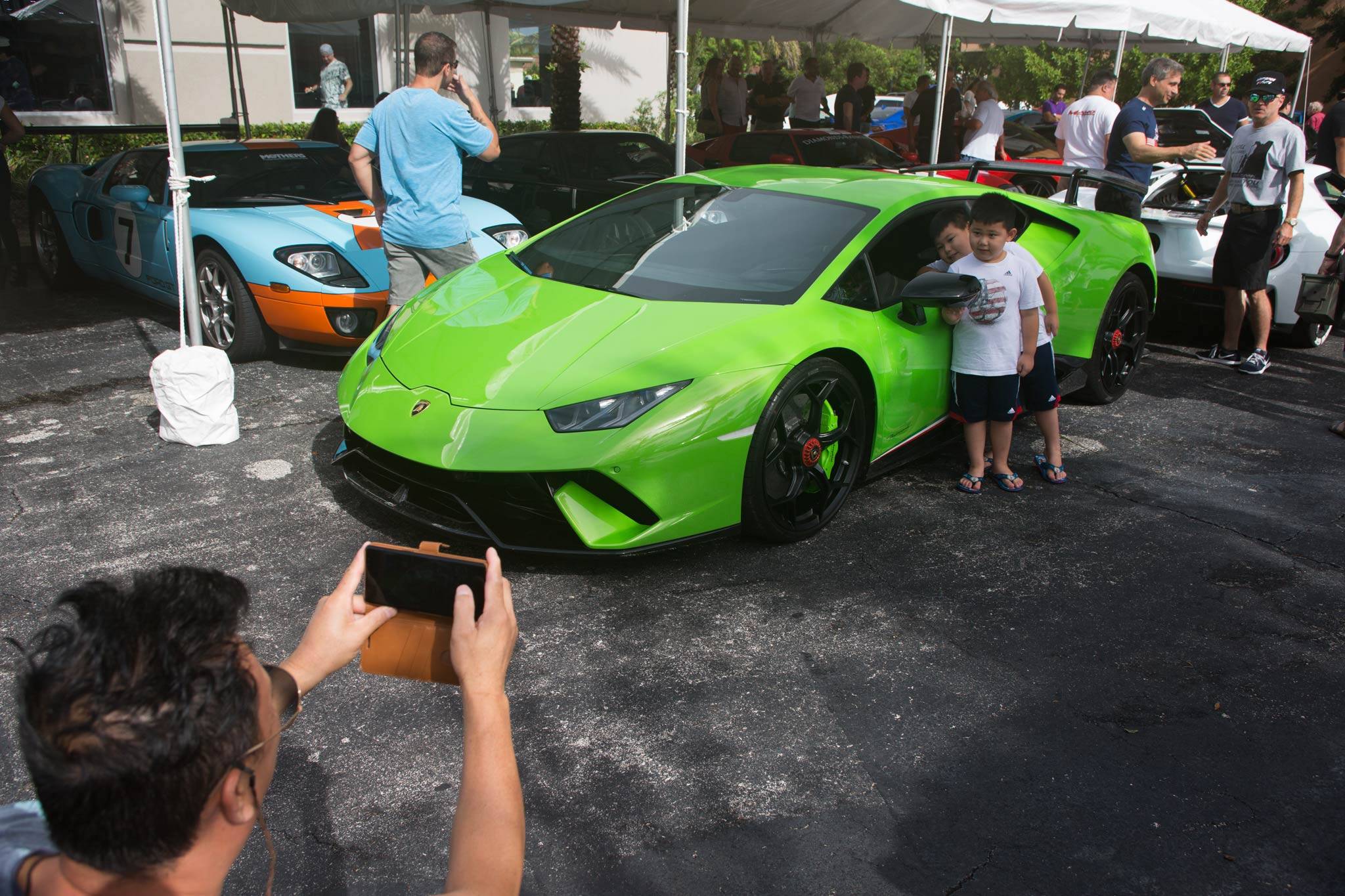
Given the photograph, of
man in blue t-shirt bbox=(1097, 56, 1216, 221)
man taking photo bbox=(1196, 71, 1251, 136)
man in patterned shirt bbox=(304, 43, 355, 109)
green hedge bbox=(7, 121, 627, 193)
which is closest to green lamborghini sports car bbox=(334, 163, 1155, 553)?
man in blue t-shirt bbox=(1097, 56, 1216, 221)

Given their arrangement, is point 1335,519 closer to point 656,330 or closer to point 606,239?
point 656,330

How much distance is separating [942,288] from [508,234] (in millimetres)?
3293

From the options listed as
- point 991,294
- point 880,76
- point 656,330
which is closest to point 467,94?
point 656,330

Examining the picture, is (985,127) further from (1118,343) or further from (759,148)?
(1118,343)

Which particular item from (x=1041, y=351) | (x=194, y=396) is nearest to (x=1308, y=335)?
(x=1041, y=351)

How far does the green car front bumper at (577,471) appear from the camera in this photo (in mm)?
3441


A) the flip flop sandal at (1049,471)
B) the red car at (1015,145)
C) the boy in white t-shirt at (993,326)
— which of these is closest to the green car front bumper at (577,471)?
the boy in white t-shirt at (993,326)

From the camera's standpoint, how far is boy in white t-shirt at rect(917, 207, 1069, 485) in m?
4.60

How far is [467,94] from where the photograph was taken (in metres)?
5.73

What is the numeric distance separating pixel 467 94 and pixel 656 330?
2.61 meters

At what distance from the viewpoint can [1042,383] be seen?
15.4 ft

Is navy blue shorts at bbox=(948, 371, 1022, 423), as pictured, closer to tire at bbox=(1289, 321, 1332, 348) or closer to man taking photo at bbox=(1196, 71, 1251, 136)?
tire at bbox=(1289, 321, 1332, 348)

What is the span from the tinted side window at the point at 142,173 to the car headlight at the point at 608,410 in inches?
175

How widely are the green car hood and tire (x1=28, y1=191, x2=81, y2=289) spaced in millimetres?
4879
